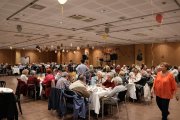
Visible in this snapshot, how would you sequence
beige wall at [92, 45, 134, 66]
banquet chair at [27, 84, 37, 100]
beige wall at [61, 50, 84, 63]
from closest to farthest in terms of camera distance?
banquet chair at [27, 84, 37, 100]
beige wall at [92, 45, 134, 66]
beige wall at [61, 50, 84, 63]

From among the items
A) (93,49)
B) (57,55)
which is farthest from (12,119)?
(57,55)

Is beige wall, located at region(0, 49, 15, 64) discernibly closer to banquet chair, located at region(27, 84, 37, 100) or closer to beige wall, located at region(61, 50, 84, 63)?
beige wall, located at region(61, 50, 84, 63)

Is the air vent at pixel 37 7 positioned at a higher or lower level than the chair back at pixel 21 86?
higher

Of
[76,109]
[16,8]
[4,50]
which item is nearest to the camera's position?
[76,109]

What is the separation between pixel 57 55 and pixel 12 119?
2634cm

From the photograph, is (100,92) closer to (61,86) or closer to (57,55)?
(61,86)

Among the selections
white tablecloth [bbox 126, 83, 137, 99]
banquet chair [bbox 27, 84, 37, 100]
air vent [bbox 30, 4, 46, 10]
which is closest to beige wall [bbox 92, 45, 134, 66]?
white tablecloth [bbox 126, 83, 137, 99]

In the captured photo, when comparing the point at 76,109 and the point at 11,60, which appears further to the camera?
the point at 11,60

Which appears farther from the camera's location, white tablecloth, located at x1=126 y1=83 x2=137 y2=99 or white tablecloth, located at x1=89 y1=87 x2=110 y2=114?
white tablecloth, located at x1=126 y1=83 x2=137 y2=99

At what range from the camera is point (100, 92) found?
5.08 metres

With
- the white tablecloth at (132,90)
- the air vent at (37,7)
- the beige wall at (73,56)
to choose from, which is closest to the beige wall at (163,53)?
the beige wall at (73,56)

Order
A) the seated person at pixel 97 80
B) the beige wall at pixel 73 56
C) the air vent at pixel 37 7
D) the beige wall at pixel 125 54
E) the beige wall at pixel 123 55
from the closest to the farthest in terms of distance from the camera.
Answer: the air vent at pixel 37 7, the seated person at pixel 97 80, the beige wall at pixel 123 55, the beige wall at pixel 125 54, the beige wall at pixel 73 56

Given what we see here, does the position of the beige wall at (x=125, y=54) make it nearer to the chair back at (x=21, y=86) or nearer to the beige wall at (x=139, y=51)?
the beige wall at (x=139, y=51)

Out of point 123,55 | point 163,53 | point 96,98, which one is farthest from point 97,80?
point 123,55
